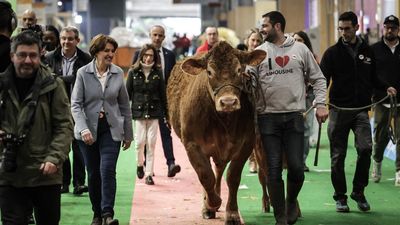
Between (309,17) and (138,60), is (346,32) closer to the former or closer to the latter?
(138,60)

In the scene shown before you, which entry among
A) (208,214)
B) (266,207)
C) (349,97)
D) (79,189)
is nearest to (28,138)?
(208,214)

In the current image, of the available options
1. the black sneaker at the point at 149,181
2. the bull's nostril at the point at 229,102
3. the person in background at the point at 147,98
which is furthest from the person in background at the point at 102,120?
the black sneaker at the point at 149,181

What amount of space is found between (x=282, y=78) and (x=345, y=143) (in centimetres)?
198

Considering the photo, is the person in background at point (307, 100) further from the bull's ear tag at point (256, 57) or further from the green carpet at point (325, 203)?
the bull's ear tag at point (256, 57)

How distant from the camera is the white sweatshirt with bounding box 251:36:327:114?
29.1 feet

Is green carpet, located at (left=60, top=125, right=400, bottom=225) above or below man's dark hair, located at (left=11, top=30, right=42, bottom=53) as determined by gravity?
below

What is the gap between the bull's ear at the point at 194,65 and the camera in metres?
9.23

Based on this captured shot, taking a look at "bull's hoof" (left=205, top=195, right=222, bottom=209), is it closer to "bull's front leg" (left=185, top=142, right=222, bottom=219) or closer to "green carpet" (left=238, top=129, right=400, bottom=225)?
"bull's front leg" (left=185, top=142, right=222, bottom=219)

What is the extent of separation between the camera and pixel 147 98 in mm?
12805

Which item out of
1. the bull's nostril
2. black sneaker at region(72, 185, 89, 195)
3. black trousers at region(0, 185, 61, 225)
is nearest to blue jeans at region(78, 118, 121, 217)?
the bull's nostril

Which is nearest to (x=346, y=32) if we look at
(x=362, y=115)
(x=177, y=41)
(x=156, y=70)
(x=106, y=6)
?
(x=362, y=115)

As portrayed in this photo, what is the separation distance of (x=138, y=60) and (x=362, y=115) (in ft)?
12.1

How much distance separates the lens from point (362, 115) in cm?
1045

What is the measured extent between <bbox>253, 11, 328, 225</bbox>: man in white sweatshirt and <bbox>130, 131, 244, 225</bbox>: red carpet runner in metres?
1.19
